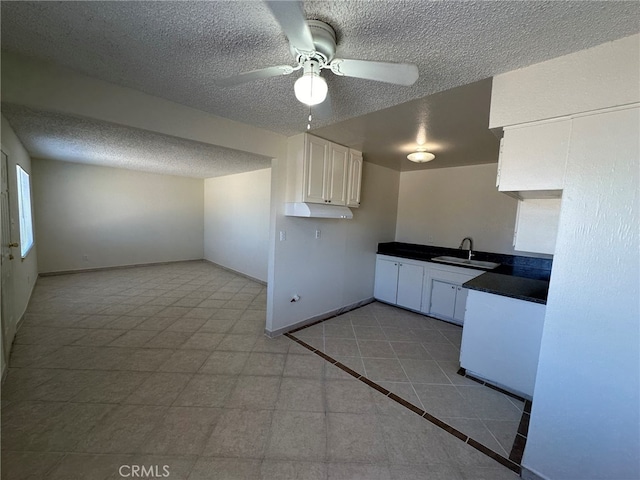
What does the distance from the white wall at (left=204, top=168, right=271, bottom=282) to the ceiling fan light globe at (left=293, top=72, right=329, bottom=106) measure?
3374mm

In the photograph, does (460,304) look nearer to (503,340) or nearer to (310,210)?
(503,340)

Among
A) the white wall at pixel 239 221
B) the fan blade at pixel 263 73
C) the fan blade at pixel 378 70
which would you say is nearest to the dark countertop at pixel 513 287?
the fan blade at pixel 378 70

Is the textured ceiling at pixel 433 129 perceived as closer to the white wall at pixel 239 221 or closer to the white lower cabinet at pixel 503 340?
the white lower cabinet at pixel 503 340

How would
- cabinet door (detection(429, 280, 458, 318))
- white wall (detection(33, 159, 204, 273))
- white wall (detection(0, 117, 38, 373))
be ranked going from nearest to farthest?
white wall (detection(0, 117, 38, 373)) → cabinet door (detection(429, 280, 458, 318)) → white wall (detection(33, 159, 204, 273))

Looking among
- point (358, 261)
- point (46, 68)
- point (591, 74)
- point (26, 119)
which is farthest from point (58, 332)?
point (591, 74)

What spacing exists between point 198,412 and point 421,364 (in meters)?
1.97

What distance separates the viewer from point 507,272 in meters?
2.90

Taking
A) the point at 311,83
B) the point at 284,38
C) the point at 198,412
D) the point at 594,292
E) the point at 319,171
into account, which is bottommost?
the point at 198,412

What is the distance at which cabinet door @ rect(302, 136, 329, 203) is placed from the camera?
2779 millimetres

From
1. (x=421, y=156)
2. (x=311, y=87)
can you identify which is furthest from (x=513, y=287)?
(x=311, y=87)

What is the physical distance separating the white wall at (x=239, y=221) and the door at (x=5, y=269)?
3012mm

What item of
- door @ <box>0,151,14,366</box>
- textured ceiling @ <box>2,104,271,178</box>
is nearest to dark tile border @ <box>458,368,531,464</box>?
textured ceiling @ <box>2,104,271,178</box>

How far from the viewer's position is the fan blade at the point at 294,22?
830mm

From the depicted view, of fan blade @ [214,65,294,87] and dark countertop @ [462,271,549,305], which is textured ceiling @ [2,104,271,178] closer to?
fan blade @ [214,65,294,87]
